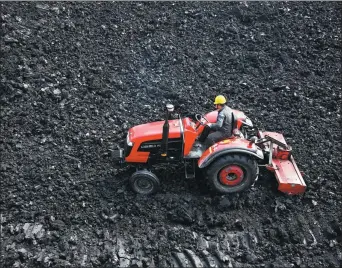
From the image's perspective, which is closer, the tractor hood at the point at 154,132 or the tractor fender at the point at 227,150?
the tractor fender at the point at 227,150

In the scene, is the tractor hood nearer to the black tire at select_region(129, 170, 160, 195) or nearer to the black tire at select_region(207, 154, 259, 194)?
the black tire at select_region(129, 170, 160, 195)

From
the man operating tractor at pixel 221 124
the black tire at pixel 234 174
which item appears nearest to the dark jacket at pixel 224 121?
the man operating tractor at pixel 221 124

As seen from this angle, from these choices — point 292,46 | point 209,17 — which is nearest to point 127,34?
point 209,17

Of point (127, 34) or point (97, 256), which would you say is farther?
point (127, 34)

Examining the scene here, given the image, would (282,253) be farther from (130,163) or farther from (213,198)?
(130,163)

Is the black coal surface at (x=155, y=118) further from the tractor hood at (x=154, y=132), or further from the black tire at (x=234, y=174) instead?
the tractor hood at (x=154, y=132)

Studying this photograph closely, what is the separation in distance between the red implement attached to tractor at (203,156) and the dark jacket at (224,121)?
107 mm

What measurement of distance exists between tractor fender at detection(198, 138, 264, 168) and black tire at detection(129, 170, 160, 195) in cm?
70

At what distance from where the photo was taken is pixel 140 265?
5.64 metres

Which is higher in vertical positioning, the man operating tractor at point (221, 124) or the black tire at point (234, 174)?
the man operating tractor at point (221, 124)

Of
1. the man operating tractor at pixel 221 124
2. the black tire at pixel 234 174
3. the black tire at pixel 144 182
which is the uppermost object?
the man operating tractor at pixel 221 124

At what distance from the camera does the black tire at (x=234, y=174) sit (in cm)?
627

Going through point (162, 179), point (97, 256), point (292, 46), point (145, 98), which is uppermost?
point (292, 46)

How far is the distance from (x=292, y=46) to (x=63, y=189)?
6.07 meters
